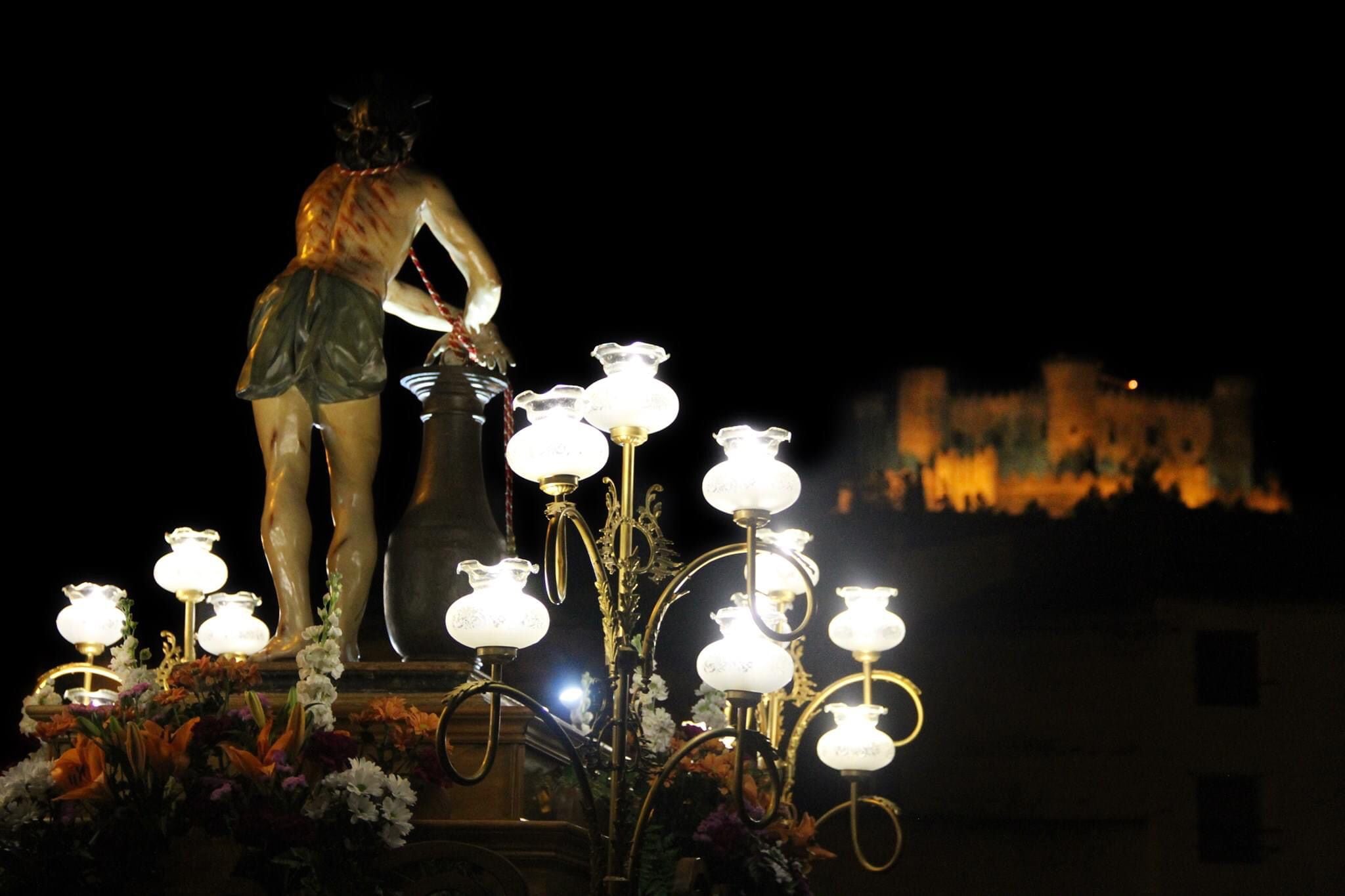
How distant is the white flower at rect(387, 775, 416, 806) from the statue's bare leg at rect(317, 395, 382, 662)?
1435 millimetres

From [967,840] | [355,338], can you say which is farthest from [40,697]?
[967,840]

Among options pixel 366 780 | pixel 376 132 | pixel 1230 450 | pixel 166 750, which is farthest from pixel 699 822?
pixel 1230 450

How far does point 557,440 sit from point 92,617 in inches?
116

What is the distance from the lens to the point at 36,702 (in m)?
6.49

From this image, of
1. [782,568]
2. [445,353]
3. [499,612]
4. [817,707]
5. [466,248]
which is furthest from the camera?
[817,707]

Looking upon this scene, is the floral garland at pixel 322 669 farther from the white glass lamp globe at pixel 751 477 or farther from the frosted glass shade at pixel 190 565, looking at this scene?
the white glass lamp globe at pixel 751 477

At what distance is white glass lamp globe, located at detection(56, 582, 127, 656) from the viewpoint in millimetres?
7238

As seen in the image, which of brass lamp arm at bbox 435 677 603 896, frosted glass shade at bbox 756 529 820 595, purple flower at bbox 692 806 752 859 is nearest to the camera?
brass lamp arm at bbox 435 677 603 896

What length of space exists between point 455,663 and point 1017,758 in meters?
17.4

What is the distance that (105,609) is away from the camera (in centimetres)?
729

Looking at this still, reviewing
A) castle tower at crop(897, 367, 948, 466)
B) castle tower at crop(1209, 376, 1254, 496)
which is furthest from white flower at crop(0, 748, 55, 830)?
castle tower at crop(1209, 376, 1254, 496)

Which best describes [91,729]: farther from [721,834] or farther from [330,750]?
[721,834]

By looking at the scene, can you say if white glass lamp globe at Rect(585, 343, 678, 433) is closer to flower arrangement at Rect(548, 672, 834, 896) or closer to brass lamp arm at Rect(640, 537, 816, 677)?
brass lamp arm at Rect(640, 537, 816, 677)

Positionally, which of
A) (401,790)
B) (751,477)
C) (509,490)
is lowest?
(401,790)
